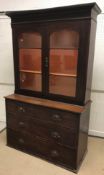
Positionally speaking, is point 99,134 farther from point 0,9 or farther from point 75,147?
point 0,9

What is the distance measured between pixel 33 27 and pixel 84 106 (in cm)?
121

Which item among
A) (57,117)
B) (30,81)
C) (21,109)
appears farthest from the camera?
(30,81)

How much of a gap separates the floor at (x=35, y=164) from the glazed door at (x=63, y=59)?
3.11ft

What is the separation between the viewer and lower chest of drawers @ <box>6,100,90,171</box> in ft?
6.59

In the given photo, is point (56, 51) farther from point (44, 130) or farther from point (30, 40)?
point (44, 130)

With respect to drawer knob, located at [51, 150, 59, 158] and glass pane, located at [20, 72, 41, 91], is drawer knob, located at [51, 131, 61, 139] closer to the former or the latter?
drawer knob, located at [51, 150, 59, 158]

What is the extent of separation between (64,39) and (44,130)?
3.95 ft

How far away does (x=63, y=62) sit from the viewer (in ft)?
7.06

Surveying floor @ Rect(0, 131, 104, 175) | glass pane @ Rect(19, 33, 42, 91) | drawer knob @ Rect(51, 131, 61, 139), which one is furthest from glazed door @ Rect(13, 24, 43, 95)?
floor @ Rect(0, 131, 104, 175)

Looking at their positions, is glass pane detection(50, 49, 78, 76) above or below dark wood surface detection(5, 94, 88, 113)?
above

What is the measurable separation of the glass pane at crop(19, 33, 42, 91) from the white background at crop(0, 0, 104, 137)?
0.76m

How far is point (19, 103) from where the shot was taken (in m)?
2.30

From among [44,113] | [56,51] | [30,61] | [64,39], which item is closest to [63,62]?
[56,51]

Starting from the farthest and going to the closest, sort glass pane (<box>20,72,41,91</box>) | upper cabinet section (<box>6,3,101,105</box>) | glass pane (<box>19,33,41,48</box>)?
glass pane (<box>20,72,41,91</box>)
glass pane (<box>19,33,41,48</box>)
upper cabinet section (<box>6,3,101,105</box>)
